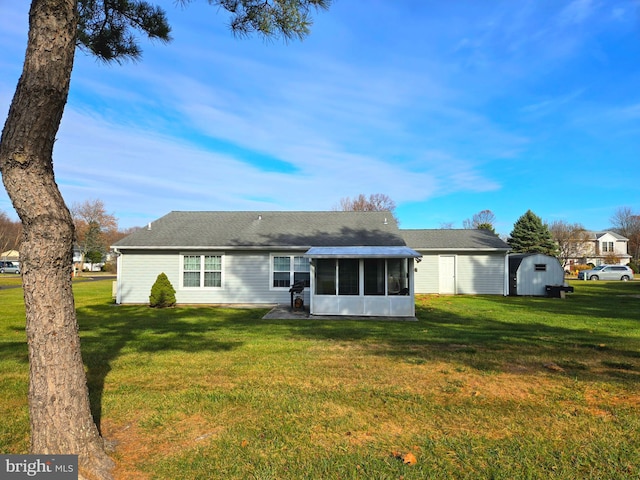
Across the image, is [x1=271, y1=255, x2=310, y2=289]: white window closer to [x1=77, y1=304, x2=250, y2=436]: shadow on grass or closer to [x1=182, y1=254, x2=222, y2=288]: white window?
[x1=182, y1=254, x2=222, y2=288]: white window

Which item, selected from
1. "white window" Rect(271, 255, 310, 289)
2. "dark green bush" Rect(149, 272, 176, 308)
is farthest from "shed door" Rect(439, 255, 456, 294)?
"dark green bush" Rect(149, 272, 176, 308)

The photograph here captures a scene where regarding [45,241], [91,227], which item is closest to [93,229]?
[91,227]

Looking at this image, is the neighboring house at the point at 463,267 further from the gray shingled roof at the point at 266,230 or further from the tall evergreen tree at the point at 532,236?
the tall evergreen tree at the point at 532,236

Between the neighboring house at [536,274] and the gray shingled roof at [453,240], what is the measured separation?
136 cm

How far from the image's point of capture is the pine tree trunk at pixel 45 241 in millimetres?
2992

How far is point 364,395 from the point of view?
4867 millimetres

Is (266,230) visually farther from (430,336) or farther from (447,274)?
(430,336)

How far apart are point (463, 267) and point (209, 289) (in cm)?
1280

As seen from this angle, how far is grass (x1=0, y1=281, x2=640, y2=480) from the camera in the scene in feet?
10.8

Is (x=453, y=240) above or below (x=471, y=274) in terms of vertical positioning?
above

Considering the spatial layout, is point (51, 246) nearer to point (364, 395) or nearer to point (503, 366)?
point (364, 395)

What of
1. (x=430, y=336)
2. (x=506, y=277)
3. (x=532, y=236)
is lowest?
(x=430, y=336)

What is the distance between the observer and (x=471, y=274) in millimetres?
20234

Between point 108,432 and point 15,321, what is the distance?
32.0 ft
